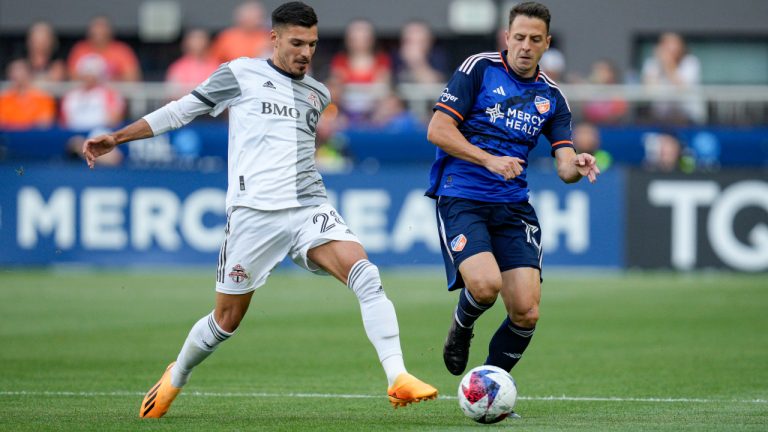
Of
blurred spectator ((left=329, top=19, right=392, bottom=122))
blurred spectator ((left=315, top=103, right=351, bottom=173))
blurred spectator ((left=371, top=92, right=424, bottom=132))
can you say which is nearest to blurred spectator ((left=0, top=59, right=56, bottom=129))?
blurred spectator ((left=315, top=103, right=351, bottom=173))

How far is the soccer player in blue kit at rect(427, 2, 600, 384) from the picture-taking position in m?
8.26

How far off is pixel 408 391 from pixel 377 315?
590 mm

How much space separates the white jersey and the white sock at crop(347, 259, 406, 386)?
0.58 metres

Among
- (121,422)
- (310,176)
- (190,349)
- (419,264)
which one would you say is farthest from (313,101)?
(419,264)

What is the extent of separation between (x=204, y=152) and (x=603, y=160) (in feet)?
19.4

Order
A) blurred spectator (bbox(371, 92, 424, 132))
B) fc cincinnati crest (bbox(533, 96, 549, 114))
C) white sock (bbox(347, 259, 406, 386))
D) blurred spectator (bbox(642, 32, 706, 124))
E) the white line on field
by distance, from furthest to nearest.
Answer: blurred spectator (bbox(642, 32, 706, 124)) < blurred spectator (bbox(371, 92, 424, 132)) < the white line on field < fc cincinnati crest (bbox(533, 96, 549, 114)) < white sock (bbox(347, 259, 406, 386))

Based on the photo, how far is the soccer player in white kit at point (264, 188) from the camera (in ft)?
26.3

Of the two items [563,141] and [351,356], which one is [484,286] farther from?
[351,356]

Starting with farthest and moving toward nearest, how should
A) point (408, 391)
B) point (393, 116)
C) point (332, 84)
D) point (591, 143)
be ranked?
1. point (393, 116)
2. point (332, 84)
3. point (591, 143)
4. point (408, 391)

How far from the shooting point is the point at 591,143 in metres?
19.8

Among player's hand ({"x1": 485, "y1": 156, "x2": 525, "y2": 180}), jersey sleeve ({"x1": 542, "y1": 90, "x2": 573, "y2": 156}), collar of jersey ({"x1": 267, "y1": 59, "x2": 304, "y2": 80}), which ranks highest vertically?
collar of jersey ({"x1": 267, "y1": 59, "x2": 304, "y2": 80})

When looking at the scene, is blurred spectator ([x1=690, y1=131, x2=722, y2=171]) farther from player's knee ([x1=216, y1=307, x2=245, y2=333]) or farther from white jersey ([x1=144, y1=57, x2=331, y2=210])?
player's knee ([x1=216, y1=307, x2=245, y2=333])

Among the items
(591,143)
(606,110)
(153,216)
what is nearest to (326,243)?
(591,143)

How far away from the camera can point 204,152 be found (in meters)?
20.6
